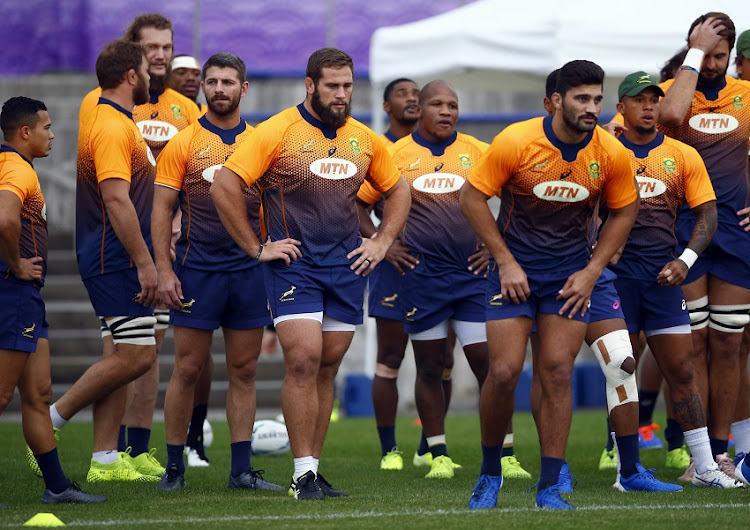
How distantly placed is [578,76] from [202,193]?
266 centimetres

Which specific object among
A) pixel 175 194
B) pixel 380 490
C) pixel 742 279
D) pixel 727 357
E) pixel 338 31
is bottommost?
pixel 380 490

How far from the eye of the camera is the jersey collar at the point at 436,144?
29.8ft

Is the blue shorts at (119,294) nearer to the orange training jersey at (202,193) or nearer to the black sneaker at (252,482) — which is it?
the orange training jersey at (202,193)

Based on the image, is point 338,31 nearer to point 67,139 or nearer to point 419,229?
point 67,139

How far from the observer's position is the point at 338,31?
16656 mm

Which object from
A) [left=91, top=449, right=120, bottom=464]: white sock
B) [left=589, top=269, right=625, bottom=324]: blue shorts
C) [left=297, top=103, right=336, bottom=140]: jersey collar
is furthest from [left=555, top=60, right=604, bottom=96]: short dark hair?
[left=91, top=449, right=120, bottom=464]: white sock

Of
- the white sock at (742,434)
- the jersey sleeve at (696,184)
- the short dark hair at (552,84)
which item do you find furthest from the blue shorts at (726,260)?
the short dark hair at (552,84)

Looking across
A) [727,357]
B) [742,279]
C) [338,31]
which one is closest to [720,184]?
[742,279]

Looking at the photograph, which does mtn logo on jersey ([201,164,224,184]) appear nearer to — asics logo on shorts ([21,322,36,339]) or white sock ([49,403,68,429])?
asics logo on shorts ([21,322,36,339])

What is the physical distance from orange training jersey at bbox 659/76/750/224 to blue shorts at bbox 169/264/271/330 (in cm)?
299

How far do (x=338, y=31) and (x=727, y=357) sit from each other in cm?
964

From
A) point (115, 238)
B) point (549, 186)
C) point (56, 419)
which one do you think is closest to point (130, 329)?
point (115, 238)

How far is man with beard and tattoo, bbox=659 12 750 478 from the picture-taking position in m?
8.18

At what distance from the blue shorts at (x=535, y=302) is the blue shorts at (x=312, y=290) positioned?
3.19 ft
